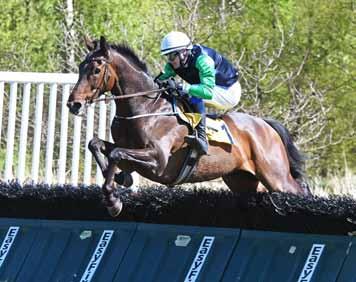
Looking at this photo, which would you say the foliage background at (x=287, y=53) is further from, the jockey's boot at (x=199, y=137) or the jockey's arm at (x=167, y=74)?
the jockey's boot at (x=199, y=137)

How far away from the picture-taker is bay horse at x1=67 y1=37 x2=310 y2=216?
33.3ft

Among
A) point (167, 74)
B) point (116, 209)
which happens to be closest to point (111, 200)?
point (116, 209)

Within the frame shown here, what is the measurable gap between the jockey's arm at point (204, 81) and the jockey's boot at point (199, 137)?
30 cm

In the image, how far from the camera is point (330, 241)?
27.2 ft

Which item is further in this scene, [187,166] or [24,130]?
[24,130]

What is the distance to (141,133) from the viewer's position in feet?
34.4

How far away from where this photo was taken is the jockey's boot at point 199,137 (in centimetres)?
1080

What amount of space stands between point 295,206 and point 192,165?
2411mm

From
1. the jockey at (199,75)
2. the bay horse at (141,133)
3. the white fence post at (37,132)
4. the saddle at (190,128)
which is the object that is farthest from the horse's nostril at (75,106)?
the white fence post at (37,132)

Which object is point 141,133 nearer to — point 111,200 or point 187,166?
point 187,166

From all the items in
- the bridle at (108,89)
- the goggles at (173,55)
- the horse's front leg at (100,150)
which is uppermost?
the goggles at (173,55)

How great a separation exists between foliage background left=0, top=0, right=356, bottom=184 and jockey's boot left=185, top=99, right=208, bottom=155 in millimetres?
6508

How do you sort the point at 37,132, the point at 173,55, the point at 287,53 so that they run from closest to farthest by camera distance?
the point at 173,55
the point at 37,132
the point at 287,53

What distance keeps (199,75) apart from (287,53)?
775cm
